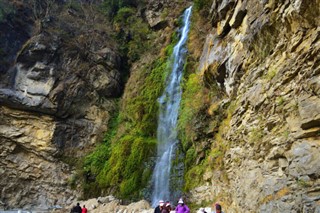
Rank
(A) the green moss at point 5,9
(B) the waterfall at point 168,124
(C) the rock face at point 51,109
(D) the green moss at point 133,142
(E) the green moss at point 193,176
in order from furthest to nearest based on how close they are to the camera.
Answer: (A) the green moss at point 5,9 < (C) the rock face at point 51,109 < (D) the green moss at point 133,142 < (B) the waterfall at point 168,124 < (E) the green moss at point 193,176

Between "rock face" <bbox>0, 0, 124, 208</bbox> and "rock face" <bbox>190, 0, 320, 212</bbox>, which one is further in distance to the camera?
"rock face" <bbox>0, 0, 124, 208</bbox>

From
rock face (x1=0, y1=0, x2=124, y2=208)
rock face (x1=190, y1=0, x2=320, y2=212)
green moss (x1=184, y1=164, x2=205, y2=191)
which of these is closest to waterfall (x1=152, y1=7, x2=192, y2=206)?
green moss (x1=184, y1=164, x2=205, y2=191)

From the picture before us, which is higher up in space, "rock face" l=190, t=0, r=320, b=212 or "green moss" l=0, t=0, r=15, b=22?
"green moss" l=0, t=0, r=15, b=22

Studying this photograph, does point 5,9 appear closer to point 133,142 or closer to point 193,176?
point 133,142

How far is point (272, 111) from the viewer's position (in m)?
7.30

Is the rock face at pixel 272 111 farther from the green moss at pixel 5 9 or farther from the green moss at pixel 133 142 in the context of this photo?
the green moss at pixel 5 9

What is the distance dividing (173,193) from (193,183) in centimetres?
148

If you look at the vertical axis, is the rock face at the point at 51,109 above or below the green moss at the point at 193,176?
above

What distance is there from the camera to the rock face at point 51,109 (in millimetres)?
17891

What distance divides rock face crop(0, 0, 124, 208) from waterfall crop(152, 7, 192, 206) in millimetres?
4803

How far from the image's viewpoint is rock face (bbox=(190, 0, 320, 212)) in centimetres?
579

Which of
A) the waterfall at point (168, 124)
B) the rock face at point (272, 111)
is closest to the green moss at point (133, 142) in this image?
the waterfall at point (168, 124)

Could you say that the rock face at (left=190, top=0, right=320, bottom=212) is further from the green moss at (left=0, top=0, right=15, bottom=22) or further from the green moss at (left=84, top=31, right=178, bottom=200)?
the green moss at (left=0, top=0, right=15, bottom=22)

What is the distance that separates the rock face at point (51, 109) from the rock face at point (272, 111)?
1052 centimetres
